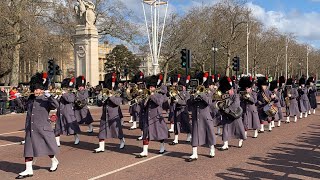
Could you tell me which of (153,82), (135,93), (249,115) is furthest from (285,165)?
(135,93)

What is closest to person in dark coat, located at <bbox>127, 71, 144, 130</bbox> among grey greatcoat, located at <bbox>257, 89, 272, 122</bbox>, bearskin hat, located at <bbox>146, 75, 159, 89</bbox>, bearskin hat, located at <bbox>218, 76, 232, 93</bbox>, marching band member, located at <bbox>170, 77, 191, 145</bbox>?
bearskin hat, located at <bbox>146, 75, 159, 89</bbox>

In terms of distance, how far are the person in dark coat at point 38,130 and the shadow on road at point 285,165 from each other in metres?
3.35

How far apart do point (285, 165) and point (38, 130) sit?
5.16 m

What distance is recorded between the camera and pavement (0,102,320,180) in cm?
817

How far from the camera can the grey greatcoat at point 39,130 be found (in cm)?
806

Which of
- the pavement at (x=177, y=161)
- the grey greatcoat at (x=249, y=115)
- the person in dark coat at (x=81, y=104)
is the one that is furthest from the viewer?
the person in dark coat at (x=81, y=104)

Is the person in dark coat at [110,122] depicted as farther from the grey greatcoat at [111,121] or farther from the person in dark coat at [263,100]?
the person in dark coat at [263,100]

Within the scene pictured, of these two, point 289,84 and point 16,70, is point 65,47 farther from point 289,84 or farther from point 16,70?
point 289,84

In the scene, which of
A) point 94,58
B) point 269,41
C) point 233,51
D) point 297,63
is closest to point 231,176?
point 94,58

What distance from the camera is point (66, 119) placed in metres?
11.9

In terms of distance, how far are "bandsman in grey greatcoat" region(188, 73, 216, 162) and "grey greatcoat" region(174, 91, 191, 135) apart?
2114 mm

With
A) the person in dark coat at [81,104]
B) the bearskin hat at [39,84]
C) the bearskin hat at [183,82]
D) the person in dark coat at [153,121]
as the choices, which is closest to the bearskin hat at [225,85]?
the bearskin hat at [183,82]

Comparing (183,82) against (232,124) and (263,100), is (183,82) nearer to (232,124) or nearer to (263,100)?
(232,124)

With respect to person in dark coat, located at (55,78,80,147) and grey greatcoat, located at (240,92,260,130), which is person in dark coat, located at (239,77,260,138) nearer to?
grey greatcoat, located at (240,92,260,130)
